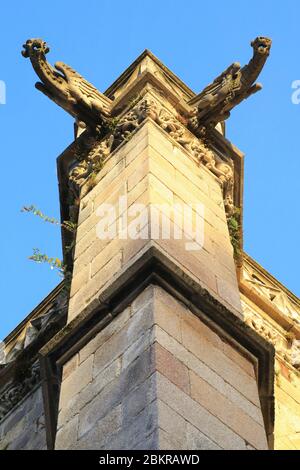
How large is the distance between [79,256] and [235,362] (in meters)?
1.96

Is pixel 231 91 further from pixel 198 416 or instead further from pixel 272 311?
pixel 198 416

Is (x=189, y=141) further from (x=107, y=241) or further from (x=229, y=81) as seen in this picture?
(x=107, y=241)

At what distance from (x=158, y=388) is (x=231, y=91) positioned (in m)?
5.29

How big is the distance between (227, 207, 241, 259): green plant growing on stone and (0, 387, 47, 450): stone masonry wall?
2190 millimetres

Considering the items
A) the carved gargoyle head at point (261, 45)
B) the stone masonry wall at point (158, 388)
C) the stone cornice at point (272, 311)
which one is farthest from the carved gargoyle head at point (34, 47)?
the stone masonry wall at point (158, 388)

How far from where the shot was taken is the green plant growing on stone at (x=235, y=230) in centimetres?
989

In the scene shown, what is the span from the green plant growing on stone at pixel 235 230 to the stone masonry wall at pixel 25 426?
219 cm

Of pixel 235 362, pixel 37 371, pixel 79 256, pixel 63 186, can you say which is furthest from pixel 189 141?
pixel 235 362

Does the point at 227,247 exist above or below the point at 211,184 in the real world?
below

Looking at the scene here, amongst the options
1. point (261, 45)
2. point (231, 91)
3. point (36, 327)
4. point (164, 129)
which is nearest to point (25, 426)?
point (36, 327)

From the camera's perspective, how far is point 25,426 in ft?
33.3

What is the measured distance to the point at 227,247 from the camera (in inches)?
318


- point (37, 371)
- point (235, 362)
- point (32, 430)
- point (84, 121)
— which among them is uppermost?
point (84, 121)

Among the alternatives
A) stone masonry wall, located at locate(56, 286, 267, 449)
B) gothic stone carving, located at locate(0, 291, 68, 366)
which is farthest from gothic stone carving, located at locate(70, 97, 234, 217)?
stone masonry wall, located at locate(56, 286, 267, 449)
